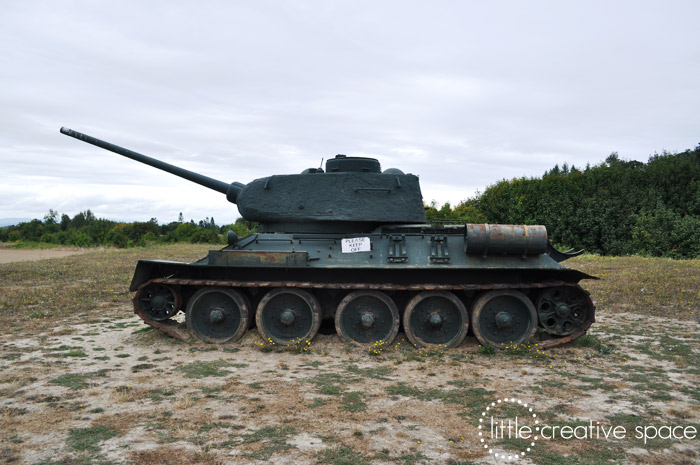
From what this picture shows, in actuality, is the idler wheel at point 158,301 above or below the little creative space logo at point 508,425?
above

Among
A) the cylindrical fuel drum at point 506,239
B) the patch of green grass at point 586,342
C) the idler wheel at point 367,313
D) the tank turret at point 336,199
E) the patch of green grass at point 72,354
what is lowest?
the patch of green grass at point 586,342

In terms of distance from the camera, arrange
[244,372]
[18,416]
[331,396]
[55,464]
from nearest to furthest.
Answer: [55,464], [18,416], [331,396], [244,372]

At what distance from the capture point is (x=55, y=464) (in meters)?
4.45

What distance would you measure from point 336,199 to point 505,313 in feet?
12.1

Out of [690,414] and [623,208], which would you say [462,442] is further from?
[623,208]

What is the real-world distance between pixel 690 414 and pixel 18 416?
24.8 ft

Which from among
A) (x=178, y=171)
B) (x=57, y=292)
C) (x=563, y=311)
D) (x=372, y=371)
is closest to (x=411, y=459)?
(x=372, y=371)

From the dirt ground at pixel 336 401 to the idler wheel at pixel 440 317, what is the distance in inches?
12.2

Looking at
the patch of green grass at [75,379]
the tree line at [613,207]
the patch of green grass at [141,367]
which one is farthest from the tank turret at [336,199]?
the tree line at [613,207]

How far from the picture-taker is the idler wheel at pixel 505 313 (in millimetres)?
8828

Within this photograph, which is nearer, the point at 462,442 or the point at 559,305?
the point at 462,442

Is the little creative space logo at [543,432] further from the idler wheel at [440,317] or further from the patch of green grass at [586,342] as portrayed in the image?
the patch of green grass at [586,342]

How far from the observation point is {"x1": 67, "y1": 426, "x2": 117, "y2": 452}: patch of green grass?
15.7ft

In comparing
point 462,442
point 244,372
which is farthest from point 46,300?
point 462,442
